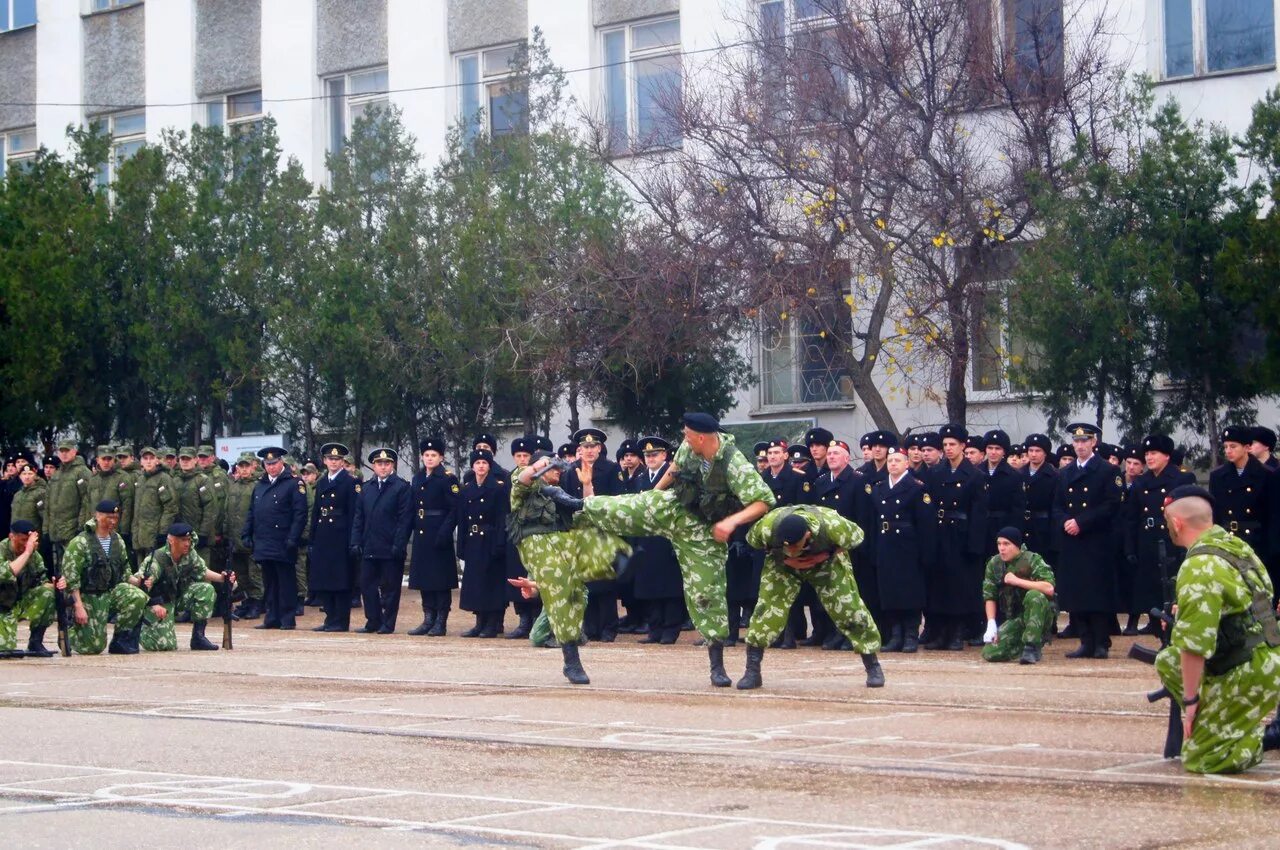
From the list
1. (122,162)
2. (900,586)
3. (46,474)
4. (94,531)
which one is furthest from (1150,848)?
(122,162)

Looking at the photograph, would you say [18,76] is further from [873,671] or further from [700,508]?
[873,671]

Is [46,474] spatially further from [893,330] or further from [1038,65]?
[1038,65]

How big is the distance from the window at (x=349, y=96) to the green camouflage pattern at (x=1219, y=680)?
85.5 feet

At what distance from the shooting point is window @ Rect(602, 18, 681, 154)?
2853 centimetres

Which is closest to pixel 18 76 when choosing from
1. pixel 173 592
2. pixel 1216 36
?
pixel 173 592

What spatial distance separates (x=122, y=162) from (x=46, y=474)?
5.49 metres

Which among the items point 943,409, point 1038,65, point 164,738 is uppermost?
point 1038,65

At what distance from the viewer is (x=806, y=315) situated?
23.8m

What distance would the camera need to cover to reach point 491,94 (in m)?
32.1

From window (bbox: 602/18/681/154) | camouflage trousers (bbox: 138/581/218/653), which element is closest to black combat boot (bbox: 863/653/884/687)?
camouflage trousers (bbox: 138/581/218/653)

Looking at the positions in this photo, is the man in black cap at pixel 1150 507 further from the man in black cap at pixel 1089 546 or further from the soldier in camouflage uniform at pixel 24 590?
the soldier in camouflage uniform at pixel 24 590

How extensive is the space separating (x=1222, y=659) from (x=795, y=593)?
4251 mm

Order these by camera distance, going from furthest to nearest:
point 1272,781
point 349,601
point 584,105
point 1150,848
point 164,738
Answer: point 584,105
point 349,601
point 164,738
point 1272,781
point 1150,848

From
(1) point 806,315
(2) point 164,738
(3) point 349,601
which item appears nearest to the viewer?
(2) point 164,738
